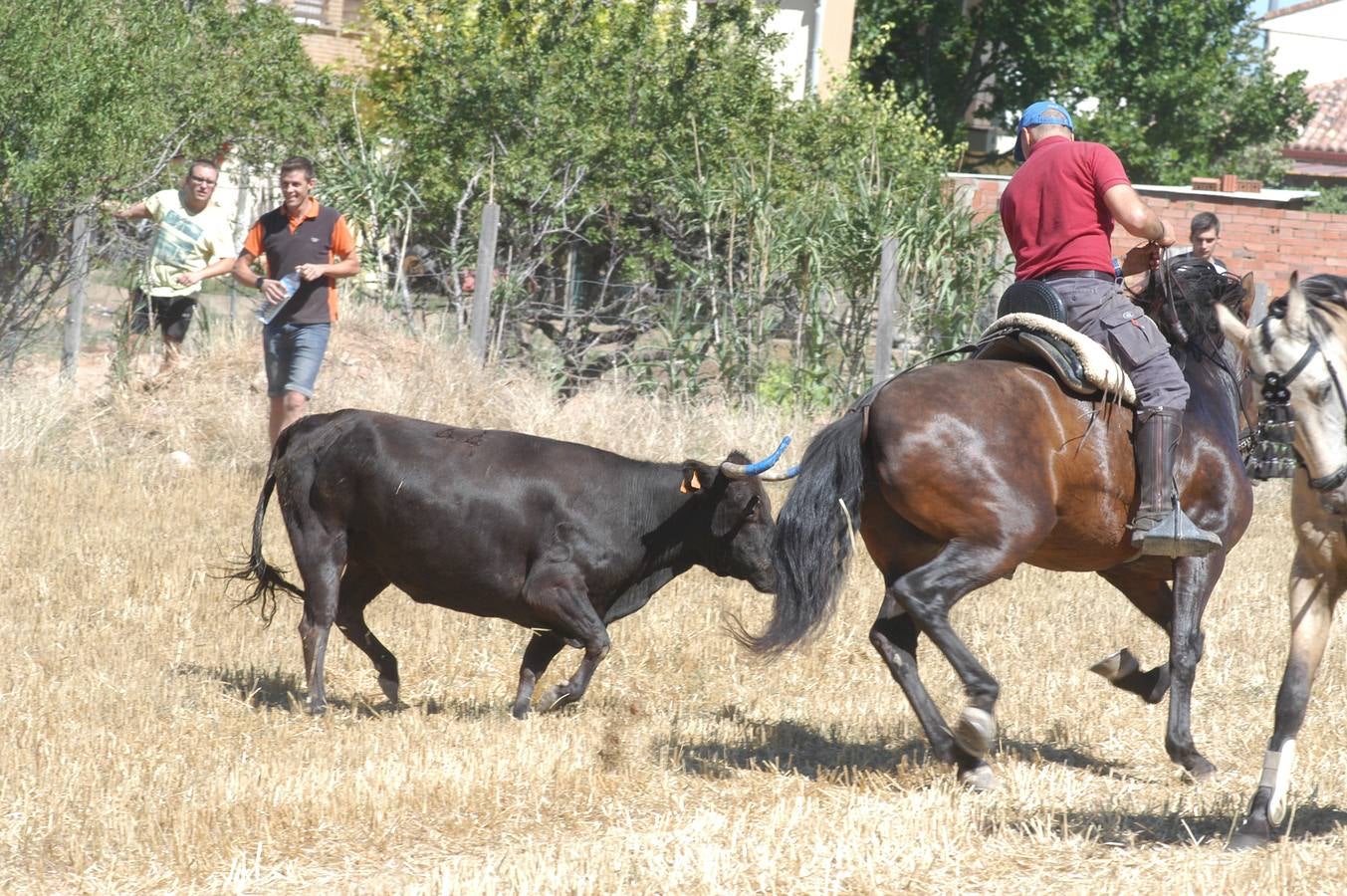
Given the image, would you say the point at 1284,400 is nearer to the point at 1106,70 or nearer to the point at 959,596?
the point at 959,596

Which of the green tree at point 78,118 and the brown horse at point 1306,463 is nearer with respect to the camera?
the brown horse at point 1306,463

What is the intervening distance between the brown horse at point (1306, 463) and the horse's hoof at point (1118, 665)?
1.35 meters

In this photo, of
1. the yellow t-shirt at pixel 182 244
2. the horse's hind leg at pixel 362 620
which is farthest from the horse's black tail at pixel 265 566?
the yellow t-shirt at pixel 182 244

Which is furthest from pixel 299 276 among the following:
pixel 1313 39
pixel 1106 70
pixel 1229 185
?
pixel 1313 39

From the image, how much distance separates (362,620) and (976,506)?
2.82 metres

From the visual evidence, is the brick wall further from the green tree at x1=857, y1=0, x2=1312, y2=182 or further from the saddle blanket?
the saddle blanket

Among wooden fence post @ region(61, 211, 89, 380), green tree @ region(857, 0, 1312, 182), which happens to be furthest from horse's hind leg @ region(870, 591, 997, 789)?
green tree @ region(857, 0, 1312, 182)

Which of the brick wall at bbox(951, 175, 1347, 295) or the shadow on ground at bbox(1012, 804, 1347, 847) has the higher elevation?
the brick wall at bbox(951, 175, 1347, 295)

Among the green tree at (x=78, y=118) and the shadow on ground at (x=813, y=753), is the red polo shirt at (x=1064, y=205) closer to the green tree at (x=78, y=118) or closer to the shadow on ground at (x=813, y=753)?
the shadow on ground at (x=813, y=753)

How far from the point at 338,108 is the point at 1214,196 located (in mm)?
13139

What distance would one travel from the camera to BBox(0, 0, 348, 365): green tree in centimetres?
1098

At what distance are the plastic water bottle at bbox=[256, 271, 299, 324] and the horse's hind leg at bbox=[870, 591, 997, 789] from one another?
4.85 metres

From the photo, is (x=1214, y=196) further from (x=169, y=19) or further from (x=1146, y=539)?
(x=1146, y=539)

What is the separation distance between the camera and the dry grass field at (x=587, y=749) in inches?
190
